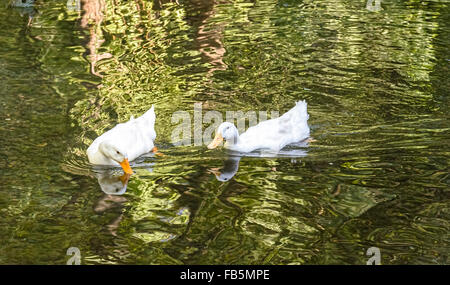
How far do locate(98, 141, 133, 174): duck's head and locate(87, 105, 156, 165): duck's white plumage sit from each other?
1 cm

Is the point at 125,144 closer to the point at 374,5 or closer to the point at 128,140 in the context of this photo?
the point at 128,140

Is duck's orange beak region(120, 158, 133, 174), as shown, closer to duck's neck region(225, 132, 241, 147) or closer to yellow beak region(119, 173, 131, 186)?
yellow beak region(119, 173, 131, 186)

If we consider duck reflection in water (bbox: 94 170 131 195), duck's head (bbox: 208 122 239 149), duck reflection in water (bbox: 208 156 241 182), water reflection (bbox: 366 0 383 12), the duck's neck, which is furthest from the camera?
water reflection (bbox: 366 0 383 12)

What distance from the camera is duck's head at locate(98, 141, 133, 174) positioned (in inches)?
279

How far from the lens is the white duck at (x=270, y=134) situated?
7.56 meters

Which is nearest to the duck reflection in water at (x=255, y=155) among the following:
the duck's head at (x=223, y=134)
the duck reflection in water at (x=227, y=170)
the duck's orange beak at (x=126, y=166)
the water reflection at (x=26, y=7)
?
the duck reflection in water at (x=227, y=170)

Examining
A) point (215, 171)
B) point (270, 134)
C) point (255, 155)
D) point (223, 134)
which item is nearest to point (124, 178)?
point (215, 171)

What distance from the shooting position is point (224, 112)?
344 inches

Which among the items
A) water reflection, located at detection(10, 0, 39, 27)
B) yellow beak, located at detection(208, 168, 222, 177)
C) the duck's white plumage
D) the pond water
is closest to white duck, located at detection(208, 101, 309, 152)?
the pond water

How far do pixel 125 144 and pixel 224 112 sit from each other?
1827mm

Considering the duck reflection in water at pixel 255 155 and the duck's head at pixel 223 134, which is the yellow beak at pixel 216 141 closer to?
the duck's head at pixel 223 134

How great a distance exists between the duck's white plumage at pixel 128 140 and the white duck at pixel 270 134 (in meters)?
0.75

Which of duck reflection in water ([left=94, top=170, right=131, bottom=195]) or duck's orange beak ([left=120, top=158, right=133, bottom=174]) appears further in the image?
duck's orange beak ([left=120, top=158, right=133, bottom=174])
